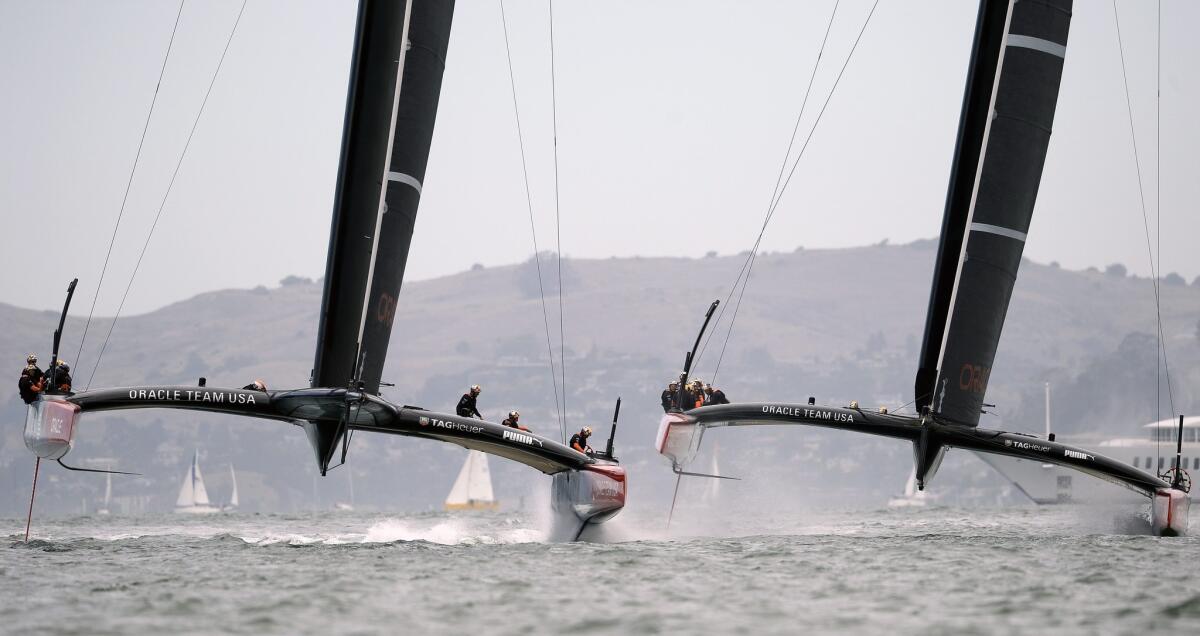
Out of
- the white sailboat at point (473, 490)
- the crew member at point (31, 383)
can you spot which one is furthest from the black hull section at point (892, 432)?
the white sailboat at point (473, 490)

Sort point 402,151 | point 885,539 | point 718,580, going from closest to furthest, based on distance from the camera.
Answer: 1. point 718,580
2. point 402,151
3. point 885,539

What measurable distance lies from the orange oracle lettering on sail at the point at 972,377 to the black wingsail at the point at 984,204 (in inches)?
0.4

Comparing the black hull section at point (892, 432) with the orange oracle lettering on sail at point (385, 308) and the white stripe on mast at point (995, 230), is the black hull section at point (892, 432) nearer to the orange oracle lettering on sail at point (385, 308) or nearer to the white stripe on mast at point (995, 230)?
the white stripe on mast at point (995, 230)

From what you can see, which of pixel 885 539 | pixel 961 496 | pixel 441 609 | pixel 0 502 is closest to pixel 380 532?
pixel 885 539

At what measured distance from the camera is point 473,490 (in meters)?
77.2

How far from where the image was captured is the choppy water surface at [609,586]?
10.1 meters

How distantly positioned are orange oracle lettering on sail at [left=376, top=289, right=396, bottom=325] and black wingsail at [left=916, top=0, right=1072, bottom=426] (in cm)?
576

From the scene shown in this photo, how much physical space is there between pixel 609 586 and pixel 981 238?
6868mm

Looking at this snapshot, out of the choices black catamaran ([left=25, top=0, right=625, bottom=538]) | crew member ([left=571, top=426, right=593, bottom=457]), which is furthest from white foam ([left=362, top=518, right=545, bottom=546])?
black catamaran ([left=25, top=0, right=625, bottom=538])

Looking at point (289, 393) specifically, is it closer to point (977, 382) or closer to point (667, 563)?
point (667, 563)

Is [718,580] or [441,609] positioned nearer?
[441,609]

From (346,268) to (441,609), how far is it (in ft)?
17.7

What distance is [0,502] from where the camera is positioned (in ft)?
648

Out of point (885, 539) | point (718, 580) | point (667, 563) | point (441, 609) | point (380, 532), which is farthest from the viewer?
point (380, 532)
